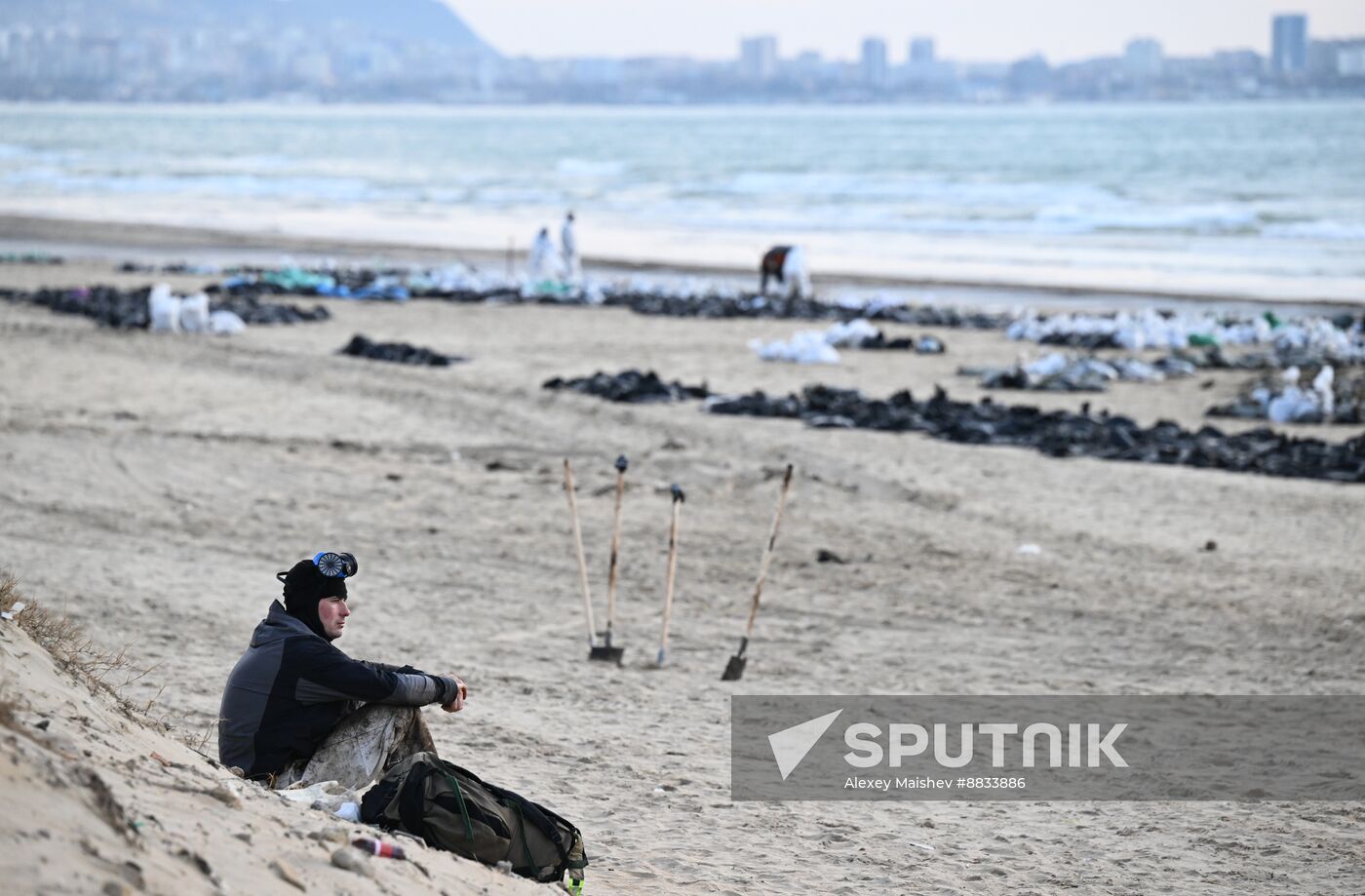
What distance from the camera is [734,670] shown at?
8.32 m

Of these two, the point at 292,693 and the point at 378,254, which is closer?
the point at 292,693

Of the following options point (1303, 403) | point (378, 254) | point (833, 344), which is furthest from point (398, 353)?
point (378, 254)

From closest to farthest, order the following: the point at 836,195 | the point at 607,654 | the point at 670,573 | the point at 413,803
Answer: the point at 413,803
the point at 670,573
the point at 607,654
the point at 836,195

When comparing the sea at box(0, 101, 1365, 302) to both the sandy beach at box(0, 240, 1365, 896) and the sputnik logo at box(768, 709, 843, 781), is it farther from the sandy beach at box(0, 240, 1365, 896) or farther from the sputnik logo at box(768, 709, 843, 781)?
the sputnik logo at box(768, 709, 843, 781)

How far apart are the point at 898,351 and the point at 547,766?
51.0 ft

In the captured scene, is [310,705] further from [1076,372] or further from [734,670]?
[1076,372]

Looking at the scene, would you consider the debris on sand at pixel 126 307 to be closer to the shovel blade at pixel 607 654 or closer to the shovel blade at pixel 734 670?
the shovel blade at pixel 607 654

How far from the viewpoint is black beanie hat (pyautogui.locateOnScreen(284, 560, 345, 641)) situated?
502cm

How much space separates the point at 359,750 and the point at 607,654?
11.7 feet

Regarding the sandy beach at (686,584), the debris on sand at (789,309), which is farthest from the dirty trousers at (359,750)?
the debris on sand at (789,309)

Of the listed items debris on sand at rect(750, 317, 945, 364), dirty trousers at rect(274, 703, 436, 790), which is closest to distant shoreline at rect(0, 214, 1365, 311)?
debris on sand at rect(750, 317, 945, 364)

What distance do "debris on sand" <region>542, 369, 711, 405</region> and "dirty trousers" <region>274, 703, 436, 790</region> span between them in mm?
11766

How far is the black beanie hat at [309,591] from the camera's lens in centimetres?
502

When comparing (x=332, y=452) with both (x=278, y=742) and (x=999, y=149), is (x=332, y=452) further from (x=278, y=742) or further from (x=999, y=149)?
(x=999, y=149)
